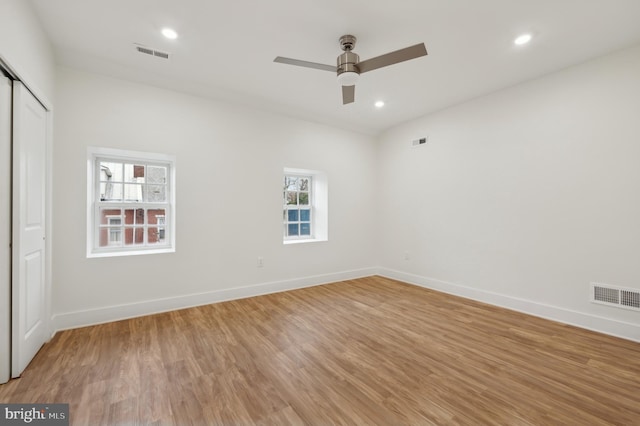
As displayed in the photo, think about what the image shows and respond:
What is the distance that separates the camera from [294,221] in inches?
184

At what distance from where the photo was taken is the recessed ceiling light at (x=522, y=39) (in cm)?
244

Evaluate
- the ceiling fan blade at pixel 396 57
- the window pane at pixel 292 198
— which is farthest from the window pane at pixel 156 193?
the ceiling fan blade at pixel 396 57

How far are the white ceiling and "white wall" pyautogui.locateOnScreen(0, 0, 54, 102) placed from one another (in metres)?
0.14

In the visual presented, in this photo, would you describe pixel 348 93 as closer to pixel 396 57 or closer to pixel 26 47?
pixel 396 57

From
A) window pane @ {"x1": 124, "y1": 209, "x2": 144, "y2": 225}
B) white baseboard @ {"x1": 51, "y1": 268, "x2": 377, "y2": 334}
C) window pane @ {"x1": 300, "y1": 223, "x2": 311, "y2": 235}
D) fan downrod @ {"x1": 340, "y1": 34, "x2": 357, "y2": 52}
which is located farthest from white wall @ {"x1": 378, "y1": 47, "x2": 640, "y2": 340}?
window pane @ {"x1": 124, "y1": 209, "x2": 144, "y2": 225}

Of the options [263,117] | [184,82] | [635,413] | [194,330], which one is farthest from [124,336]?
[635,413]

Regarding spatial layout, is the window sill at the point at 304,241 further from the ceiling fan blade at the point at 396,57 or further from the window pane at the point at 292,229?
the ceiling fan blade at the point at 396,57

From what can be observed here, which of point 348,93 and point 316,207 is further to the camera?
point 316,207

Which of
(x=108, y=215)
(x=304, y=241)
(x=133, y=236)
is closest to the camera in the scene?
(x=108, y=215)

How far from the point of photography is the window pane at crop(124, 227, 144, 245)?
333 centimetres

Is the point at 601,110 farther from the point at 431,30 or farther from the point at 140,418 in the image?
the point at 140,418

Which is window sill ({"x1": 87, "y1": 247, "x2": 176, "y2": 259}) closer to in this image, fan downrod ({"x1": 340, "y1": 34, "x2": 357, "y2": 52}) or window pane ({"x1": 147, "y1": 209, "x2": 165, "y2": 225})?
window pane ({"x1": 147, "y1": 209, "x2": 165, "y2": 225})

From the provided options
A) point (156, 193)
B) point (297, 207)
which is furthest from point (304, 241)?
point (156, 193)

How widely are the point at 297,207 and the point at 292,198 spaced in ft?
A: 0.59
